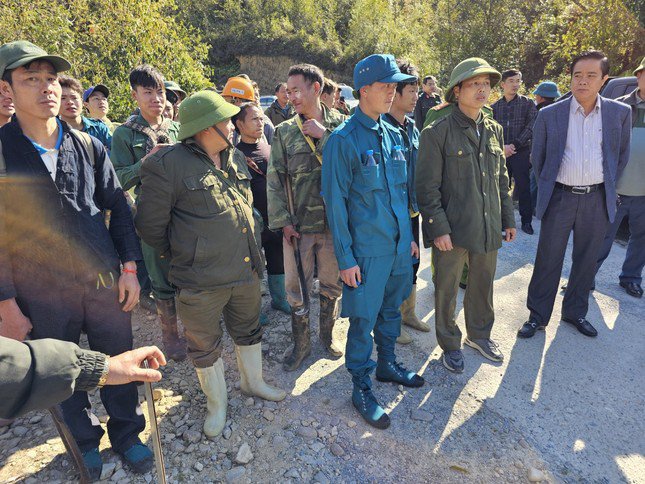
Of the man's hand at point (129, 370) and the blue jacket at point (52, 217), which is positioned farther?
the blue jacket at point (52, 217)

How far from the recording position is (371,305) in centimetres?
272

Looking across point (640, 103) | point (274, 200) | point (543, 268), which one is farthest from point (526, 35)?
point (274, 200)

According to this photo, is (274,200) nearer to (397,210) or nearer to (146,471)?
(397,210)

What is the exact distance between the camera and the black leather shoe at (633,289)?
4301 millimetres

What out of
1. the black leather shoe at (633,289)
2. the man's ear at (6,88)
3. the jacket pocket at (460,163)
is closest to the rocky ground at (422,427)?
the black leather shoe at (633,289)

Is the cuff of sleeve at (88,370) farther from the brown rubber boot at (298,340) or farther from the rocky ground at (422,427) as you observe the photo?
the brown rubber boot at (298,340)

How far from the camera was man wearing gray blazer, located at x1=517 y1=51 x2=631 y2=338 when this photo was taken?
3.41 meters

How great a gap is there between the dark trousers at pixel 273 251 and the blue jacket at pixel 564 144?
7.78 feet

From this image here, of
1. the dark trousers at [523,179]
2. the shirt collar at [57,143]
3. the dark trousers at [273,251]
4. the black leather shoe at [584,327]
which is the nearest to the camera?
the shirt collar at [57,143]

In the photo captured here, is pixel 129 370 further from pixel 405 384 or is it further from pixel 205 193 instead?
pixel 405 384

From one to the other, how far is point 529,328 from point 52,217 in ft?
12.1

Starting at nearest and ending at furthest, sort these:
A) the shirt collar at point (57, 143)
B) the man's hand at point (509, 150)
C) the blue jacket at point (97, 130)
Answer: the shirt collar at point (57, 143), the blue jacket at point (97, 130), the man's hand at point (509, 150)

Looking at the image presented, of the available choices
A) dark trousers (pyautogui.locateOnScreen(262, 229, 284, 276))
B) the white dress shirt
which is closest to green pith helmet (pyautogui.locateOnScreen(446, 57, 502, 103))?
the white dress shirt

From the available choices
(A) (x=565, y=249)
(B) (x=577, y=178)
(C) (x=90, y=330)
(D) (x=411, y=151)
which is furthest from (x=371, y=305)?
(B) (x=577, y=178)
